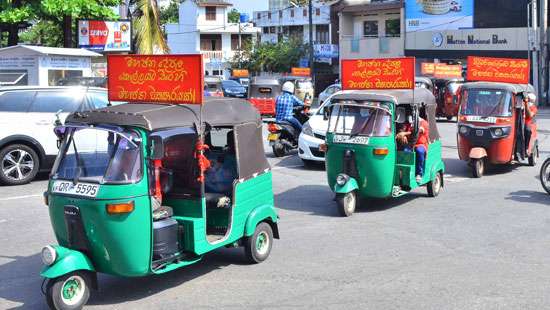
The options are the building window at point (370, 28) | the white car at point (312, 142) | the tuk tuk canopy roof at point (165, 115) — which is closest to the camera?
the tuk tuk canopy roof at point (165, 115)

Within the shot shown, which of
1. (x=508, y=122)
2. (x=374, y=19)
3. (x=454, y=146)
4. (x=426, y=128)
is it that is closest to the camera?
(x=426, y=128)

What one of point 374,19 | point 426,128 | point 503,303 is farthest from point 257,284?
point 374,19

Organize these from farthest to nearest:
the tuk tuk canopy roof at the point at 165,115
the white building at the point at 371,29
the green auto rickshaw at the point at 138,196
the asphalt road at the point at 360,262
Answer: the white building at the point at 371,29 < the asphalt road at the point at 360,262 < the tuk tuk canopy roof at the point at 165,115 < the green auto rickshaw at the point at 138,196

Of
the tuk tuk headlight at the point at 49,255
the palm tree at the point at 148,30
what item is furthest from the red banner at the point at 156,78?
the palm tree at the point at 148,30

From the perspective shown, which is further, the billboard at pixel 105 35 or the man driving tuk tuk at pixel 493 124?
the billboard at pixel 105 35

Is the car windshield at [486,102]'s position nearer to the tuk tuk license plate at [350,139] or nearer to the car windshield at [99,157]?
the tuk tuk license plate at [350,139]

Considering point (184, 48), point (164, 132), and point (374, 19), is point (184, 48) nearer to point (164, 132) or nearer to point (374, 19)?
point (374, 19)

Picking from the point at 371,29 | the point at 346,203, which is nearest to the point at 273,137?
the point at 346,203

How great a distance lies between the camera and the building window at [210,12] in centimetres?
6988

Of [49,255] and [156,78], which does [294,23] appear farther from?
[49,255]

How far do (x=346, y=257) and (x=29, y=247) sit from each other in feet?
12.7

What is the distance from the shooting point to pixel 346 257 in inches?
332

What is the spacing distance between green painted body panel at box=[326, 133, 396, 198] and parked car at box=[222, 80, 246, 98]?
85.1ft

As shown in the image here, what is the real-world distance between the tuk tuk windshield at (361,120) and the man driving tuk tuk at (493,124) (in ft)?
14.6
